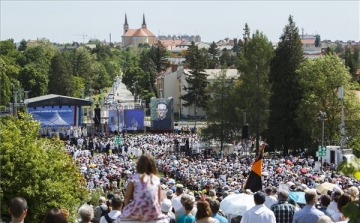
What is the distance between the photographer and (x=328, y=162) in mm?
41250

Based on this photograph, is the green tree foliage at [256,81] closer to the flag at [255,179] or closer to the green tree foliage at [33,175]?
the green tree foliage at [33,175]

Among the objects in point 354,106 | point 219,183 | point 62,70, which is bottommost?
point 219,183

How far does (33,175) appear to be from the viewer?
21.5m

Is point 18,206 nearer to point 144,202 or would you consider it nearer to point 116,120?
point 144,202

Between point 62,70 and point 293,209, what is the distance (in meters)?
92.1

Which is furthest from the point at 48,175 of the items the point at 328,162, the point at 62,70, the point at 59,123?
the point at 62,70

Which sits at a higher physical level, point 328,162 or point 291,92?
point 291,92

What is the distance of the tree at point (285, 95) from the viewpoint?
54.6 m

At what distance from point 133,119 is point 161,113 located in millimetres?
3391

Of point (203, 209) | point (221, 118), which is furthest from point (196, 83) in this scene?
point (203, 209)

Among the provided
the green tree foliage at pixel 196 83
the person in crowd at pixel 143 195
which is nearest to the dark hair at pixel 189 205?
the person in crowd at pixel 143 195

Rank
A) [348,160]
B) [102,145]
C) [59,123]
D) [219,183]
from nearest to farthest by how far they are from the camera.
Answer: [348,160]
[219,183]
[102,145]
[59,123]

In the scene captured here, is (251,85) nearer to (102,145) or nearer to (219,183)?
(102,145)

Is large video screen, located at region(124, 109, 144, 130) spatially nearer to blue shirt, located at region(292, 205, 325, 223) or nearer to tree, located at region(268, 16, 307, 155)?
tree, located at region(268, 16, 307, 155)
